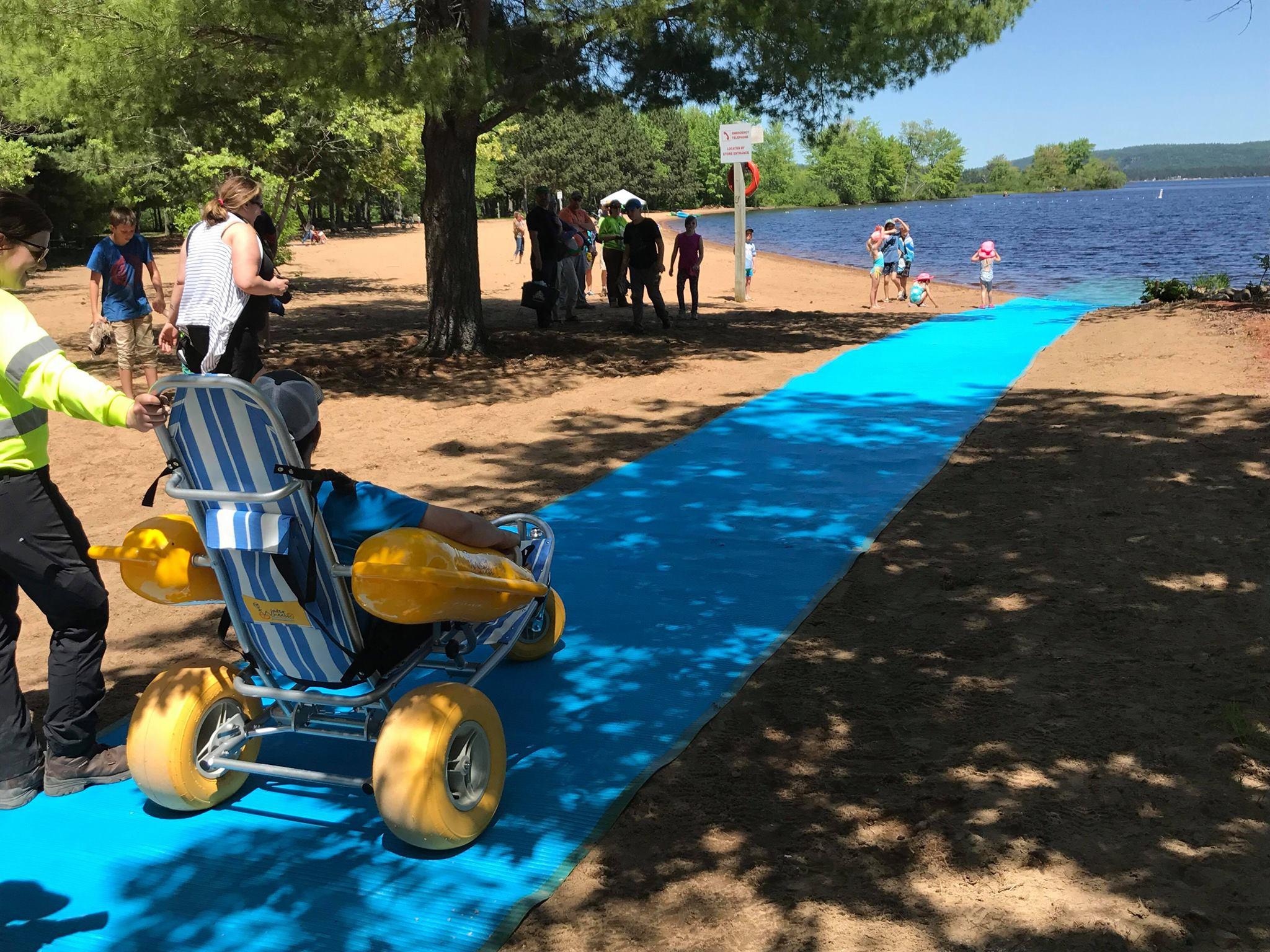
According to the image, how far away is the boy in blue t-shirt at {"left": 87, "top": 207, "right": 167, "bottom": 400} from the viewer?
9469mm

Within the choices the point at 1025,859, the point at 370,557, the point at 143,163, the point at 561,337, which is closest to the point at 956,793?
the point at 1025,859

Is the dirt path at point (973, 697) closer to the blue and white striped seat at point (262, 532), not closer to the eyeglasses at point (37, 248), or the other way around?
the blue and white striped seat at point (262, 532)

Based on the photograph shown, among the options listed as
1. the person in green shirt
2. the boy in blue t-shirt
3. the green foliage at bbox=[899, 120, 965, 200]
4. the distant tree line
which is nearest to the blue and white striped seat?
the boy in blue t-shirt

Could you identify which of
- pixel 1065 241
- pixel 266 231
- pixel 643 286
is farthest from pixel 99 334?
pixel 1065 241

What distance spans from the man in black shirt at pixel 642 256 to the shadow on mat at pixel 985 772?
9.32 m

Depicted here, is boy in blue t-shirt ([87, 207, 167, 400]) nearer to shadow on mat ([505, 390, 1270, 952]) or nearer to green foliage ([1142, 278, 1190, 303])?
Answer: shadow on mat ([505, 390, 1270, 952])

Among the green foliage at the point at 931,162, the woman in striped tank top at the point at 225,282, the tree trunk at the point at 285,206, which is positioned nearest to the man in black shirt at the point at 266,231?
the woman in striped tank top at the point at 225,282

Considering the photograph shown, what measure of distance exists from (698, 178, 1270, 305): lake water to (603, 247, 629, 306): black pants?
30.8 feet

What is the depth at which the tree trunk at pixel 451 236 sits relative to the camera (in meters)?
12.2

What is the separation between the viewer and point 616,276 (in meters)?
19.1

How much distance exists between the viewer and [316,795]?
3779mm

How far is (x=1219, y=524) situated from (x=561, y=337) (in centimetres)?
963

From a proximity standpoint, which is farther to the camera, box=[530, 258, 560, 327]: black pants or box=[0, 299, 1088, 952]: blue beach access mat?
box=[530, 258, 560, 327]: black pants

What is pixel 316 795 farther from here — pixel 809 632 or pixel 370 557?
pixel 809 632
